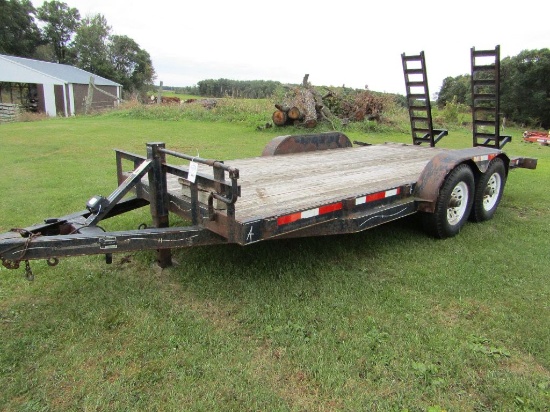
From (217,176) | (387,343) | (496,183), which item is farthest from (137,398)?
(496,183)

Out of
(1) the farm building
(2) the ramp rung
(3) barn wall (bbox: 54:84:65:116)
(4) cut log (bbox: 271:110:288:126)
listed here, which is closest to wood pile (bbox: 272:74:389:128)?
(4) cut log (bbox: 271:110:288:126)

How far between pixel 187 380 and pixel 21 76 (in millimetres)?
33525

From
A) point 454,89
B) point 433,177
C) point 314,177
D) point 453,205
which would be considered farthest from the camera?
point 454,89

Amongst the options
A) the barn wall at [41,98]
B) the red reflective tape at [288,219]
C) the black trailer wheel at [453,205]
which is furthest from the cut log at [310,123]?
the barn wall at [41,98]

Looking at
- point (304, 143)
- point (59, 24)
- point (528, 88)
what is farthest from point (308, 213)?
point (59, 24)

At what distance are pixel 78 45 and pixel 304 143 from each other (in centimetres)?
5708

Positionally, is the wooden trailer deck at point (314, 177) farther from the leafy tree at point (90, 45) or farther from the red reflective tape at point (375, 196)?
the leafy tree at point (90, 45)

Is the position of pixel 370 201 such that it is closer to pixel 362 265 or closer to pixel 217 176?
pixel 362 265

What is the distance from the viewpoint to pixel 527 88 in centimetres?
3050

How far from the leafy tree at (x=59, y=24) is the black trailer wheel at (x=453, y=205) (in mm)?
59501

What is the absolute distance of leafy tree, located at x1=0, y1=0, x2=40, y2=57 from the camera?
152 ft

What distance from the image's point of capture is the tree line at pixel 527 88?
2938 cm

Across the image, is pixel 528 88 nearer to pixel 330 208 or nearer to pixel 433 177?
pixel 433 177

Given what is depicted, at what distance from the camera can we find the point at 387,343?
109 inches
